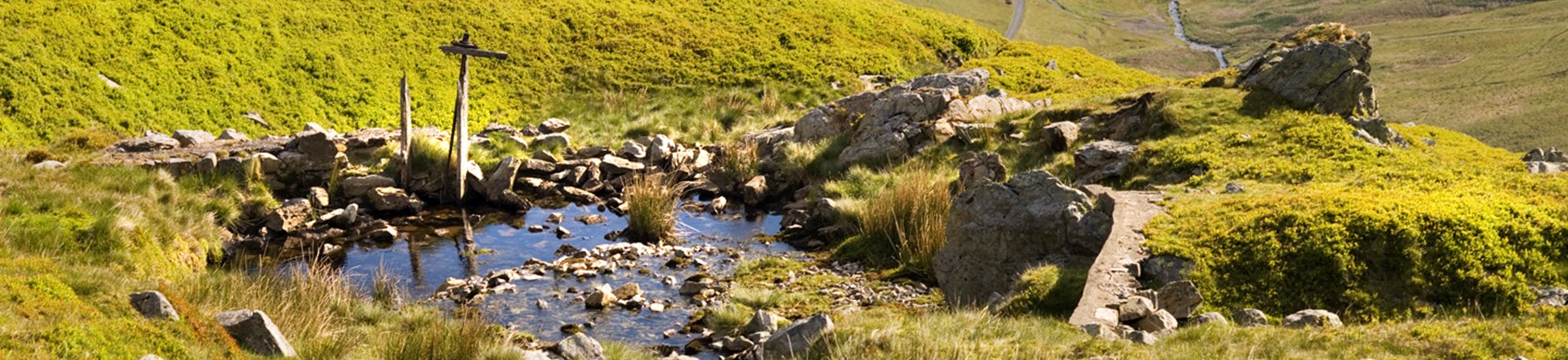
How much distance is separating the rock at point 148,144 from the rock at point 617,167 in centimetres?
886

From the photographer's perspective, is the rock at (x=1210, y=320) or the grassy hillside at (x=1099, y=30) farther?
the grassy hillside at (x=1099, y=30)

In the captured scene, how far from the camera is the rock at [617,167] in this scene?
2675 cm

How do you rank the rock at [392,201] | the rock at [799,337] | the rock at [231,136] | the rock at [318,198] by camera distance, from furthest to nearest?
1. the rock at [231,136]
2. the rock at [392,201]
3. the rock at [318,198]
4. the rock at [799,337]

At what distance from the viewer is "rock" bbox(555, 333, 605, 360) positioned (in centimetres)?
1252

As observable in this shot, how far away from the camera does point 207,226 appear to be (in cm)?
1906

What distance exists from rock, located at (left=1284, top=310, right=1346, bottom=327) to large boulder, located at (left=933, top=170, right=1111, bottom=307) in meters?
3.37

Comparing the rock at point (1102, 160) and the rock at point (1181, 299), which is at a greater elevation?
the rock at point (1181, 299)

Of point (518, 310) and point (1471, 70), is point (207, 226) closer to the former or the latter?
point (518, 310)

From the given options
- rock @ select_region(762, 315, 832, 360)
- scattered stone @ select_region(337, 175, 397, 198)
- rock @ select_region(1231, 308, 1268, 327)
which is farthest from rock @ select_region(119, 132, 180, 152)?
rock @ select_region(1231, 308, 1268, 327)

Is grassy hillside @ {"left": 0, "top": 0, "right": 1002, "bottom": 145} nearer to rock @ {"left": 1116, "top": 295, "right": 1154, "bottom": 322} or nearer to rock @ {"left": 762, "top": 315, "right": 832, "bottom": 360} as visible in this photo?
rock @ {"left": 762, "top": 315, "right": 832, "bottom": 360}

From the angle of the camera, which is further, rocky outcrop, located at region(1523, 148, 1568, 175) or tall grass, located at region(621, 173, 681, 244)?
tall grass, located at region(621, 173, 681, 244)

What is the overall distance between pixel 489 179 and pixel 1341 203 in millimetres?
16884

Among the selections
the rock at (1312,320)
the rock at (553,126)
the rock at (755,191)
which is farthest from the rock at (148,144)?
the rock at (1312,320)

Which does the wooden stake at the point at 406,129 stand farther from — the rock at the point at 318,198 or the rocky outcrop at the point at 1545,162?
the rocky outcrop at the point at 1545,162
